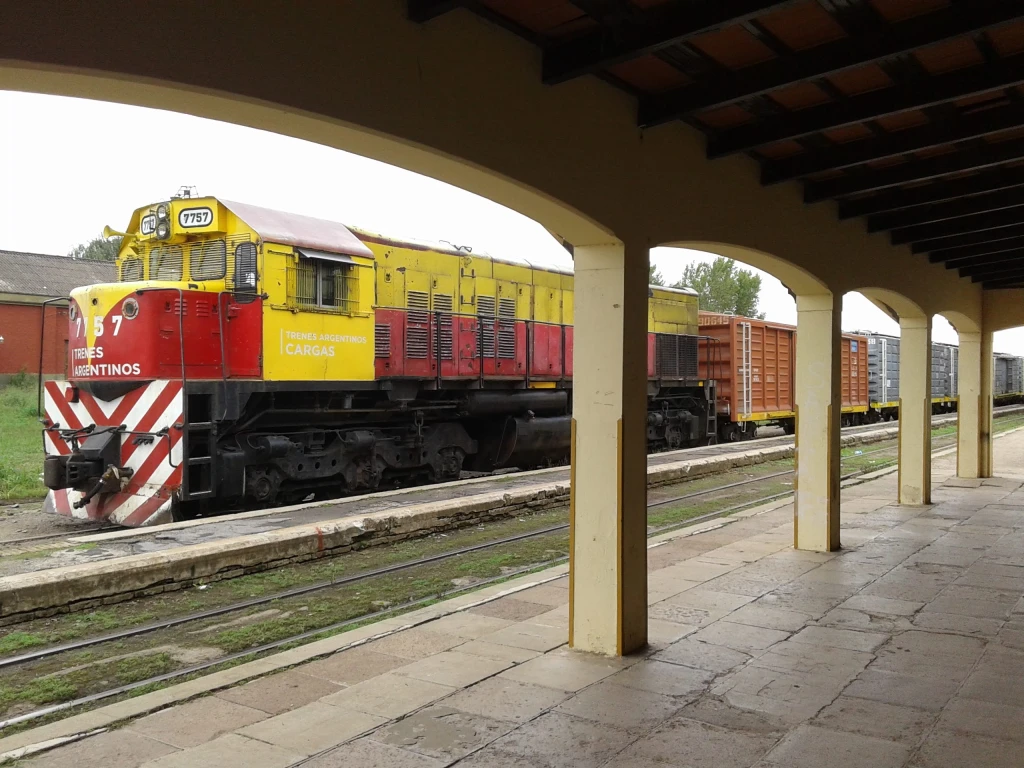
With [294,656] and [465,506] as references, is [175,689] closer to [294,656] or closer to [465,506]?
Answer: [294,656]

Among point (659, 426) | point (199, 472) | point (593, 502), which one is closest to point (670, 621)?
point (593, 502)

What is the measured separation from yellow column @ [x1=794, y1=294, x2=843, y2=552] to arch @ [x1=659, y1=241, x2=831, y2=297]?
→ 0.18 metres

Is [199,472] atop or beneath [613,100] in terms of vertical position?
beneath

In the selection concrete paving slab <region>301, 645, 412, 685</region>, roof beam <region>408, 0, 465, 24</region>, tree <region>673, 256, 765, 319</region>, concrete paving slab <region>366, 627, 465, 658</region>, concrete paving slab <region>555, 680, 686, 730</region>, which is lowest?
concrete paving slab <region>301, 645, 412, 685</region>

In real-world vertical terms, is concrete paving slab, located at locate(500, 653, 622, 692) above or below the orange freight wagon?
below

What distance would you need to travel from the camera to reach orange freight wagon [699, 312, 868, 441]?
2050cm

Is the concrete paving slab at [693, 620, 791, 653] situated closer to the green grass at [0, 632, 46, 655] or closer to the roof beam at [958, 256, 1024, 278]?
the green grass at [0, 632, 46, 655]

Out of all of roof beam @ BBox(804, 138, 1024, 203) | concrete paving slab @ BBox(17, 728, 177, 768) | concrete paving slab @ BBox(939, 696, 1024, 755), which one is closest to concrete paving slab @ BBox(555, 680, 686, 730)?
concrete paving slab @ BBox(939, 696, 1024, 755)

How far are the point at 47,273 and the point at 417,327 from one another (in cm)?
2689

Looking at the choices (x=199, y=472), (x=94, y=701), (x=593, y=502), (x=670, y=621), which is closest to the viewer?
(x=94, y=701)

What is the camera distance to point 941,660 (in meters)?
4.58

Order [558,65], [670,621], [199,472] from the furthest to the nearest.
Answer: [199,472]
[670,621]
[558,65]

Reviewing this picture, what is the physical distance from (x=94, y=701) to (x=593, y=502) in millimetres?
2881

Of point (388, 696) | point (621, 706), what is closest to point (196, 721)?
point (388, 696)
